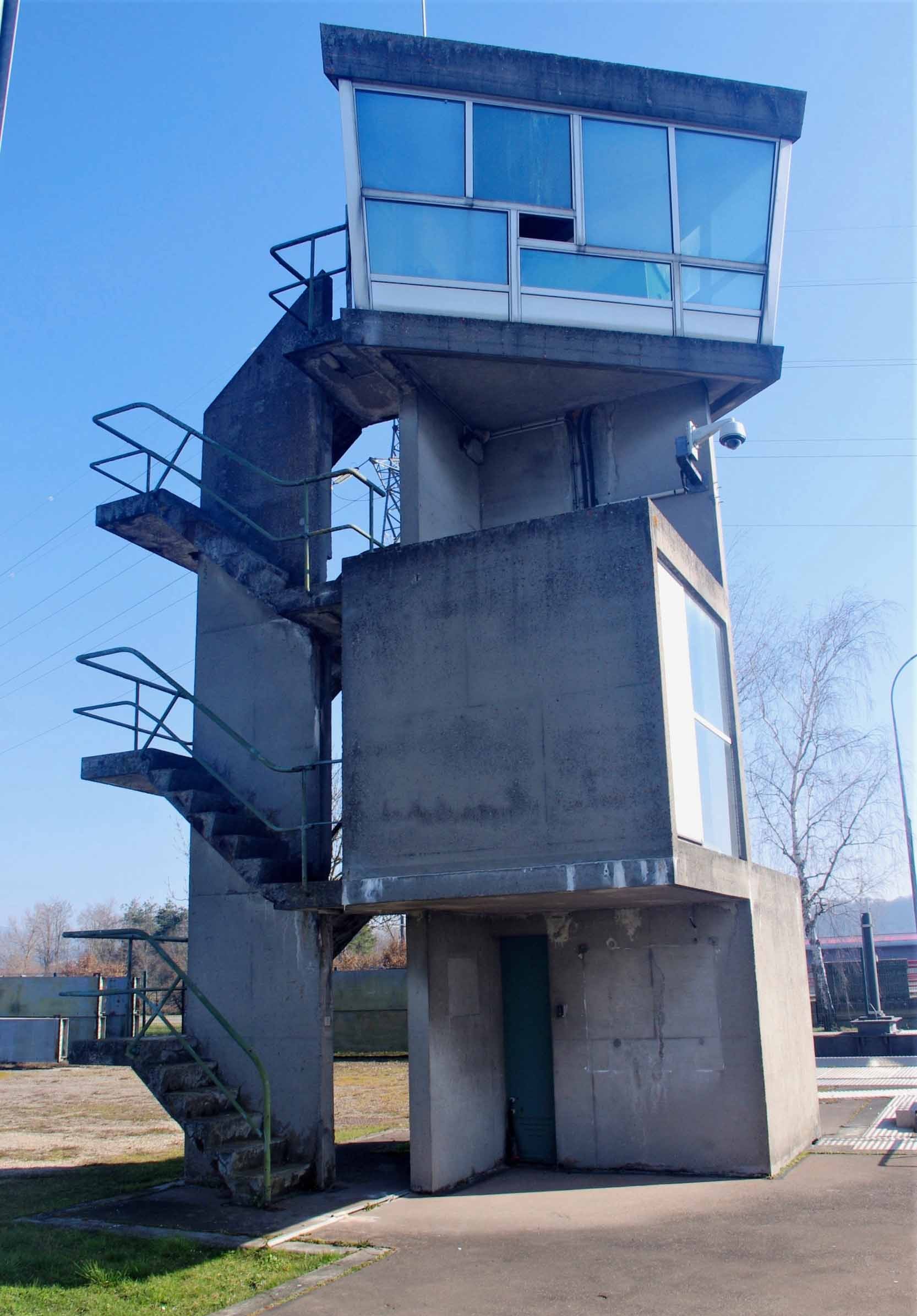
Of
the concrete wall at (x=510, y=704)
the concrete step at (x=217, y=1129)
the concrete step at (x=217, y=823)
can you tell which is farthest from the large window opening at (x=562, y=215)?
the concrete step at (x=217, y=1129)

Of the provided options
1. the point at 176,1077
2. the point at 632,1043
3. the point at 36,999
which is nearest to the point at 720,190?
the point at 632,1043

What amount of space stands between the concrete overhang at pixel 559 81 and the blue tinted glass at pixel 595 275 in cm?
168

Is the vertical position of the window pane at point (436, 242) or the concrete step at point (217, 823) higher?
the window pane at point (436, 242)

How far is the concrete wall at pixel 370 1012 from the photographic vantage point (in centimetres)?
2761

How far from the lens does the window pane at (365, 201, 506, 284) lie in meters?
11.9

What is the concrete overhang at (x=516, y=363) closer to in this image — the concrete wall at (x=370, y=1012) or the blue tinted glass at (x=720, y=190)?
the blue tinted glass at (x=720, y=190)

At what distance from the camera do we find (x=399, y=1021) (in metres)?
27.5

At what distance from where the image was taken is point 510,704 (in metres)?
9.64

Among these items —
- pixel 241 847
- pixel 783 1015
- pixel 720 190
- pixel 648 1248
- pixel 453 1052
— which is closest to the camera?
pixel 648 1248

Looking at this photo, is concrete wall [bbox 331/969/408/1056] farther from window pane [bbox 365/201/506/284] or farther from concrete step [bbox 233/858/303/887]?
window pane [bbox 365/201/506/284]

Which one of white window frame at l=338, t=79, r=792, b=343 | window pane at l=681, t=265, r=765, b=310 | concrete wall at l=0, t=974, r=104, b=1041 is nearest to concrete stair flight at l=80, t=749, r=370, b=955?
white window frame at l=338, t=79, r=792, b=343

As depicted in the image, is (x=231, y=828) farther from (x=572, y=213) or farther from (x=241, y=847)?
(x=572, y=213)

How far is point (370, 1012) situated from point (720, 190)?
2165cm

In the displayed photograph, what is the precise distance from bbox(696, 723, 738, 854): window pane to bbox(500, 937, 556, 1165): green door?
2.41 meters
